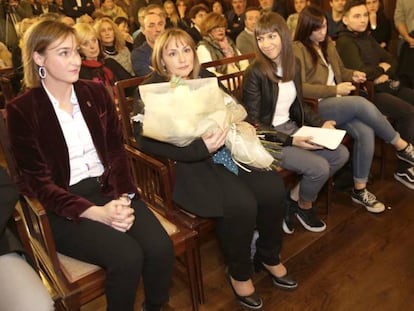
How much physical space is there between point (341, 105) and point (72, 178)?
1639mm

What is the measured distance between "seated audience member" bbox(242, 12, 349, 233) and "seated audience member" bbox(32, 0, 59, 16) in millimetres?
4474

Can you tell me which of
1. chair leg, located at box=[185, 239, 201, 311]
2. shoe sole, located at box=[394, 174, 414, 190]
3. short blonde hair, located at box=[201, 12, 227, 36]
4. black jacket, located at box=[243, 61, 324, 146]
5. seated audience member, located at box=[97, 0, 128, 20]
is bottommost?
shoe sole, located at box=[394, 174, 414, 190]

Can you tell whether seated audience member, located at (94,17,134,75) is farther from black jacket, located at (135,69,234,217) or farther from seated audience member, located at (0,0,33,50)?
seated audience member, located at (0,0,33,50)

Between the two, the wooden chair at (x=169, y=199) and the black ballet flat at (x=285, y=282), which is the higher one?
the wooden chair at (x=169, y=199)

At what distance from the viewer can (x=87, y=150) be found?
5.19 feet

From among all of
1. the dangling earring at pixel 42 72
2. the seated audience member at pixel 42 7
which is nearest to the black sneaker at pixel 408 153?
the dangling earring at pixel 42 72

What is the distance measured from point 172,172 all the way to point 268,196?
43 cm

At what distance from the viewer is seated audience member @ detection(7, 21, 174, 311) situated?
4.63 ft

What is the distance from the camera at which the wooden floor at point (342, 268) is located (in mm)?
1826

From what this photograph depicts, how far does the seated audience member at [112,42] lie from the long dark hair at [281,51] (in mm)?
1512

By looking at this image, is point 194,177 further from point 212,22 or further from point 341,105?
point 212,22

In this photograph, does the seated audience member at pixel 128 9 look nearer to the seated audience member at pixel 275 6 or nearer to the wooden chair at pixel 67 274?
the seated audience member at pixel 275 6

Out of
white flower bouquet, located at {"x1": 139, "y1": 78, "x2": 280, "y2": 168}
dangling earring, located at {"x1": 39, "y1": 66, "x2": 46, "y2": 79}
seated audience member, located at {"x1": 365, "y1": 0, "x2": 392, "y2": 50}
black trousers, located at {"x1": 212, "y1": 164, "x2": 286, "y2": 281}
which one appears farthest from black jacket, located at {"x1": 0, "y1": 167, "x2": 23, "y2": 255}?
seated audience member, located at {"x1": 365, "y1": 0, "x2": 392, "y2": 50}

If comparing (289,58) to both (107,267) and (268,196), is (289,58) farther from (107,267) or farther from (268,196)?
(107,267)
